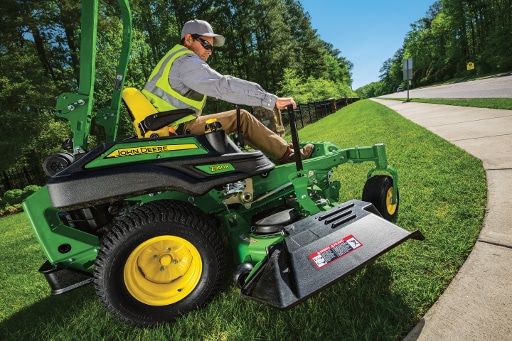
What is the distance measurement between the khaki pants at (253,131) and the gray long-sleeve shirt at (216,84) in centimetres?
44

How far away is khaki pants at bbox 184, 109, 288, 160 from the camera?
2775mm

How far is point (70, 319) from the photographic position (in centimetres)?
229

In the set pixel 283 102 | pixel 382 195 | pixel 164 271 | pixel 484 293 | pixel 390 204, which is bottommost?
pixel 484 293

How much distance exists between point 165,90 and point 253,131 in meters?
0.86

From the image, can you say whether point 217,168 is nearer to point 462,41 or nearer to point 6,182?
point 6,182

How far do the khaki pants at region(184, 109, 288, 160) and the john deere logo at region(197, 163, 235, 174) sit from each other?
0.75 meters

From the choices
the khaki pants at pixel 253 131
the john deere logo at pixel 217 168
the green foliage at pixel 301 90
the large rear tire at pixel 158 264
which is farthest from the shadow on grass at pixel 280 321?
the green foliage at pixel 301 90

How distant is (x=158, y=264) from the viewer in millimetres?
2035

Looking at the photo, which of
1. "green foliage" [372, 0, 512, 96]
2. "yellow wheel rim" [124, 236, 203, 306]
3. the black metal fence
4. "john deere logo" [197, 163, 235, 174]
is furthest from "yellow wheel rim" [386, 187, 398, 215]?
"green foliage" [372, 0, 512, 96]

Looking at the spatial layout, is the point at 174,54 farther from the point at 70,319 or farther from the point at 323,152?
the point at 70,319

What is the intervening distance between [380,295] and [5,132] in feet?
54.2

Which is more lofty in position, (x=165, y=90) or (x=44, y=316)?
(x=165, y=90)

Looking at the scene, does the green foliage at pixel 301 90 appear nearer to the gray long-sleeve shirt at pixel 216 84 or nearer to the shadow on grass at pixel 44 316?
the gray long-sleeve shirt at pixel 216 84

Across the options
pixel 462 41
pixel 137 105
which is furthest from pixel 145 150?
pixel 462 41
